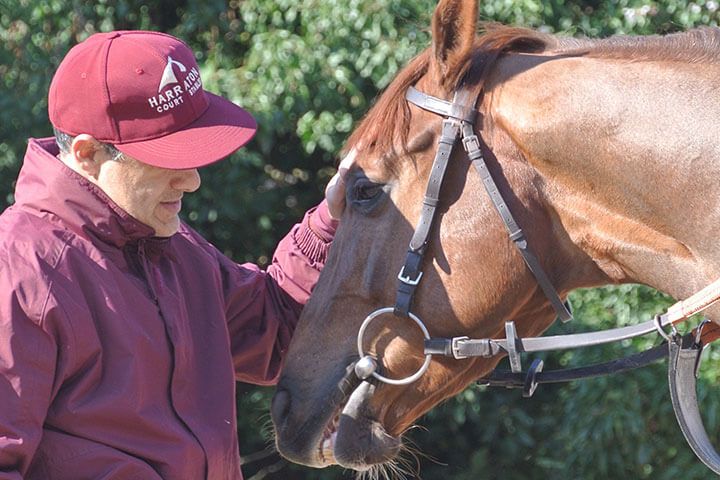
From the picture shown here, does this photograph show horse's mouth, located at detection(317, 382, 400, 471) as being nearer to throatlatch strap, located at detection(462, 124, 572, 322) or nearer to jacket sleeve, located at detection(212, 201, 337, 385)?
jacket sleeve, located at detection(212, 201, 337, 385)

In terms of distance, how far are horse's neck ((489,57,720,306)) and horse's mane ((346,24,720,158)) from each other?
4 cm

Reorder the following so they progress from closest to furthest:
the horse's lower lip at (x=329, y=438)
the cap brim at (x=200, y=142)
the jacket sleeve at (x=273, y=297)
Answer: the cap brim at (x=200, y=142) → the horse's lower lip at (x=329, y=438) → the jacket sleeve at (x=273, y=297)

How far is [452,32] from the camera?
248 cm

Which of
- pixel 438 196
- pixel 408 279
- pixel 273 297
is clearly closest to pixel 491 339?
pixel 408 279

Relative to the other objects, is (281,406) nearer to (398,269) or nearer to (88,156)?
(398,269)

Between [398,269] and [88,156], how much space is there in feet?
2.45

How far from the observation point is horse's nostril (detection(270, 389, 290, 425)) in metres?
2.67

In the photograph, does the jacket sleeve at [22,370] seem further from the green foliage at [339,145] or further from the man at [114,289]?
the green foliage at [339,145]

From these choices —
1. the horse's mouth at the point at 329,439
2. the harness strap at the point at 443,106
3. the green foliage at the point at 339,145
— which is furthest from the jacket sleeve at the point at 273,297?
the green foliage at the point at 339,145

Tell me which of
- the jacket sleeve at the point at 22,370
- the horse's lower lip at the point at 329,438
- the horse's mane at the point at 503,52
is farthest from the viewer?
the horse's lower lip at the point at 329,438

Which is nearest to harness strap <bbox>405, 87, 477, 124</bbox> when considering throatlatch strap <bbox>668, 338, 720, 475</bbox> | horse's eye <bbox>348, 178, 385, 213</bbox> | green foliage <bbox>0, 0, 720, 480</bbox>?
horse's eye <bbox>348, 178, 385, 213</bbox>

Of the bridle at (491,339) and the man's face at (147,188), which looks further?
the bridle at (491,339)

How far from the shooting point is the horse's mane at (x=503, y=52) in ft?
7.84

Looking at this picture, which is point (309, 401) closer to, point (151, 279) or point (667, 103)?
point (151, 279)
